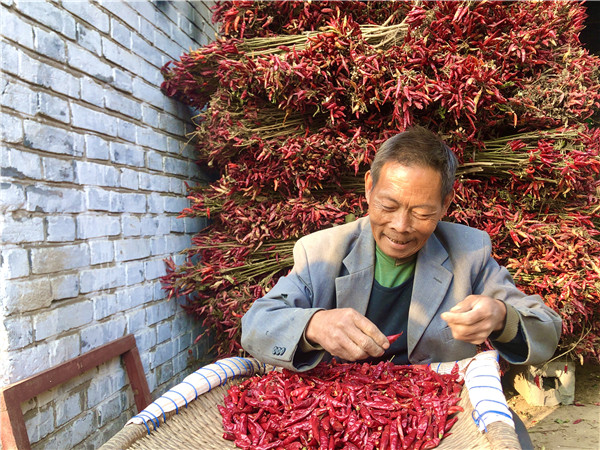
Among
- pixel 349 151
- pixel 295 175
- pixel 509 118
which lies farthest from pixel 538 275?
pixel 295 175

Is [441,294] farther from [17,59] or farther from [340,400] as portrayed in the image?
[17,59]

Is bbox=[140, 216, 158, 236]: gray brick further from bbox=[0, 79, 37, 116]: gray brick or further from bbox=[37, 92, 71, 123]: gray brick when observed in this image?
bbox=[0, 79, 37, 116]: gray brick

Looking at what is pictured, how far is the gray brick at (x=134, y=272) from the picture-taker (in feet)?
8.86

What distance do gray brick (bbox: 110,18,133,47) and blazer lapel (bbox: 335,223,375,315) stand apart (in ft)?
6.58

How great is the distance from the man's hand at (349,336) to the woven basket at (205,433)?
0.41 m

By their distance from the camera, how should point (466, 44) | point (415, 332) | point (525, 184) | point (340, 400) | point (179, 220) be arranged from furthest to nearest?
1. point (179, 220)
2. point (525, 184)
3. point (466, 44)
4. point (415, 332)
5. point (340, 400)

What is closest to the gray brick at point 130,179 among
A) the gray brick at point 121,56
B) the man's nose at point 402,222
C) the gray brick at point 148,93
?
the gray brick at point 148,93

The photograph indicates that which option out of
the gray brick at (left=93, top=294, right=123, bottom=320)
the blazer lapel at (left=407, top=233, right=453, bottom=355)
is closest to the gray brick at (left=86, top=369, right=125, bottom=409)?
the gray brick at (left=93, top=294, right=123, bottom=320)

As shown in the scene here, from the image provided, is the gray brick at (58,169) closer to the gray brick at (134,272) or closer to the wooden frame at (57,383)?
the gray brick at (134,272)

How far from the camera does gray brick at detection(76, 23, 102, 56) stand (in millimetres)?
2283

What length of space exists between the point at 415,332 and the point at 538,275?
1407 mm

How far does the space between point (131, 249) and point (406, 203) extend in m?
1.85

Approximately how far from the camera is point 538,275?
287 centimetres

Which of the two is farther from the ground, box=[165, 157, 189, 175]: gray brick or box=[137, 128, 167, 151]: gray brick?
box=[137, 128, 167, 151]: gray brick
